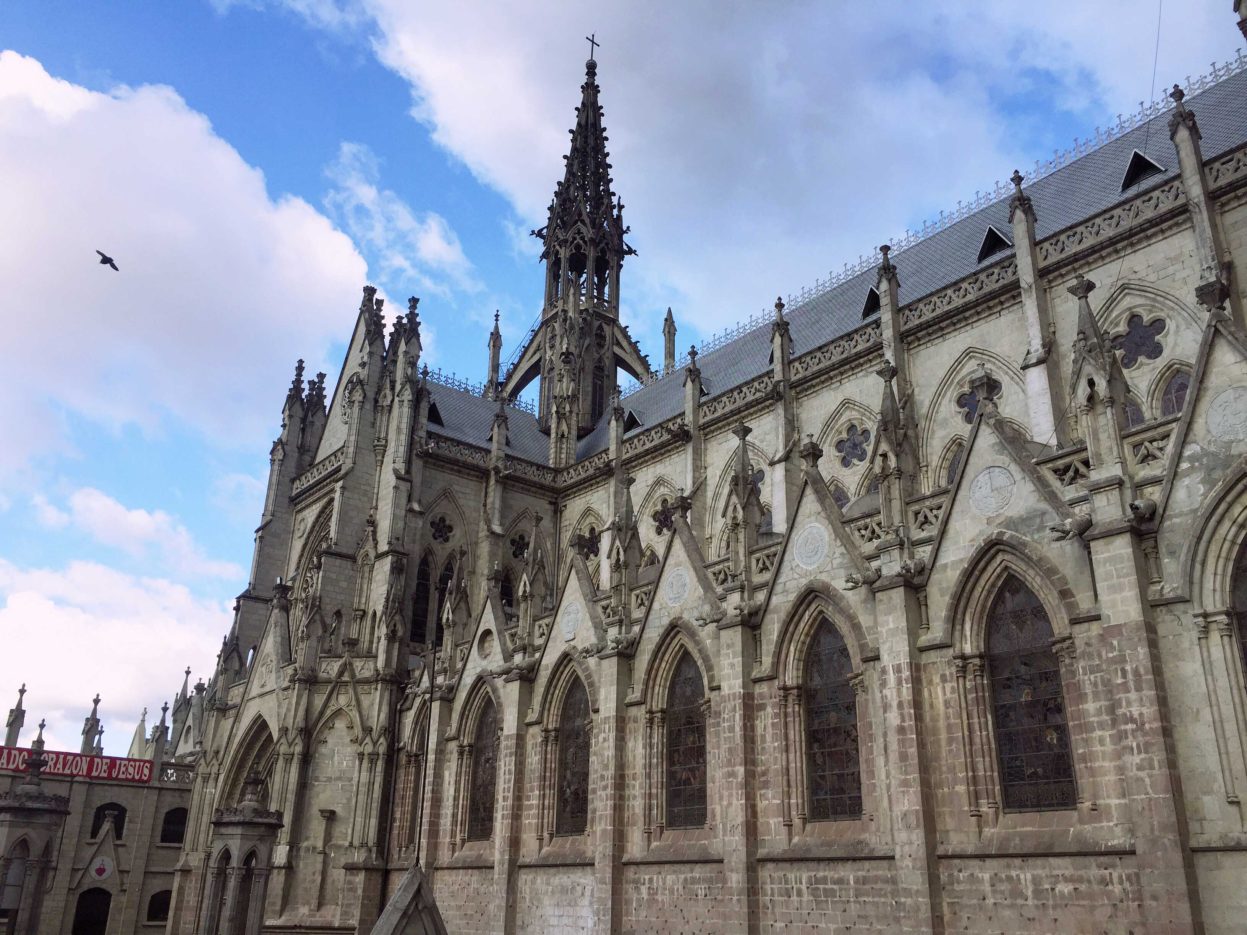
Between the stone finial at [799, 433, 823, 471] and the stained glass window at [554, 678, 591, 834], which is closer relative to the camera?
the stone finial at [799, 433, 823, 471]

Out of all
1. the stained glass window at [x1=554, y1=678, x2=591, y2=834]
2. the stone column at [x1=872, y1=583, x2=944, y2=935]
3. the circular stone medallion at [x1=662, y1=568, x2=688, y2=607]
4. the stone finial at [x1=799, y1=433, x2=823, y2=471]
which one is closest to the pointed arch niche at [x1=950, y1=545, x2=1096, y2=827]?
the stone column at [x1=872, y1=583, x2=944, y2=935]

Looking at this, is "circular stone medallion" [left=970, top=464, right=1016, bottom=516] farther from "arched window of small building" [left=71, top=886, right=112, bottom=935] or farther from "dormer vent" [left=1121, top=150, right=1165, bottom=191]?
"arched window of small building" [left=71, top=886, right=112, bottom=935]

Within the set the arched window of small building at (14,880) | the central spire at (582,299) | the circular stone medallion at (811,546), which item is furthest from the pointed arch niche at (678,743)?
the central spire at (582,299)

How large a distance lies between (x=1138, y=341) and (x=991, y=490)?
8054 millimetres

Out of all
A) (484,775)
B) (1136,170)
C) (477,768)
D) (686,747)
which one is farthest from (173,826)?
(1136,170)

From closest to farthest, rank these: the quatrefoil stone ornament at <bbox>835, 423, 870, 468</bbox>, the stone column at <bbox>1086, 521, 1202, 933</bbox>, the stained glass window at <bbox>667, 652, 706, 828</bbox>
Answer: the stone column at <bbox>1086, 521, 1202, 933</bbox>, the stained glass window at <bbox>667, 652, 706, 828</bbox>, the quatrefoil stone ornament at <bbox>835, 423, 870, 468</bbox>

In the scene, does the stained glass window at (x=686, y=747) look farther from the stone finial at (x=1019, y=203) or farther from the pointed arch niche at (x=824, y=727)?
the stone finial at (x=1019, y=203)

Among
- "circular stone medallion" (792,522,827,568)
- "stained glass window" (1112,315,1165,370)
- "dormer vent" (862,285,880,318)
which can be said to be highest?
"dormer vent" (862,285,880,318)

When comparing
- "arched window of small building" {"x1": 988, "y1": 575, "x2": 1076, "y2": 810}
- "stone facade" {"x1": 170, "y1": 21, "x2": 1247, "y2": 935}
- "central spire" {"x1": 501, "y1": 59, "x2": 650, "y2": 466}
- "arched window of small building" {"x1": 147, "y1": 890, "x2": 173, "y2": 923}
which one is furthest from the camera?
"central spire" {"x1": 501, "y1": 59, "x2": 650, "y2": 466}

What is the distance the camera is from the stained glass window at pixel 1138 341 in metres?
20.2

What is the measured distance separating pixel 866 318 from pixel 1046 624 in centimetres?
1522

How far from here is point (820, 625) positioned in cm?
1700

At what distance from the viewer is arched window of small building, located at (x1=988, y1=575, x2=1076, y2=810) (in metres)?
13.5

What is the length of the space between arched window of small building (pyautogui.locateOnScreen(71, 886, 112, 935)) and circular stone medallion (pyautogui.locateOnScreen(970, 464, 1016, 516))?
109 feet
